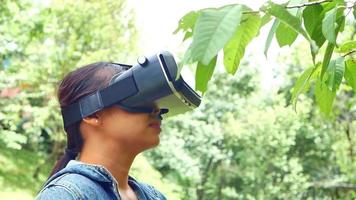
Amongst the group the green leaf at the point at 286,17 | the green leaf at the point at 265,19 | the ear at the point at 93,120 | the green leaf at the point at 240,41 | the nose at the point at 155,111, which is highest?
the green leaf at the point at 286,17

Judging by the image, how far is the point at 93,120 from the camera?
1088 mm

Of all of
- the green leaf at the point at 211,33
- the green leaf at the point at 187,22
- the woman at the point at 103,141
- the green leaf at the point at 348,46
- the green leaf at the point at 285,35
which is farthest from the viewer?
the woman at the point at 103,141

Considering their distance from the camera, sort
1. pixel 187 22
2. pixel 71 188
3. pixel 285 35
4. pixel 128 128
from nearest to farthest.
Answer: pixel 187 22
pixel 285 35
pixel 71 188
pixel 128 128

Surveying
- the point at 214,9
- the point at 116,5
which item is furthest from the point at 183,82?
the point at 116,5

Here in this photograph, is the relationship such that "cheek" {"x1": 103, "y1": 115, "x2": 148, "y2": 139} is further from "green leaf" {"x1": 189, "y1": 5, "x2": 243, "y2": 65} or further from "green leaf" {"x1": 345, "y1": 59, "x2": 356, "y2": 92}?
"green leaf" {"x1": 189, "y1": 5, "x2": 243, "y2": 65}

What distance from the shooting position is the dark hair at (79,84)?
110 centimetres

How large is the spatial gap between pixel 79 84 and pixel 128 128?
0.14m

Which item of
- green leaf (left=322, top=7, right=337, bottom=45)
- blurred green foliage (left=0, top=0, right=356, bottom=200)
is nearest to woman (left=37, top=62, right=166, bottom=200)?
green leaf (left=322, top=7, right=337, bottom=45)

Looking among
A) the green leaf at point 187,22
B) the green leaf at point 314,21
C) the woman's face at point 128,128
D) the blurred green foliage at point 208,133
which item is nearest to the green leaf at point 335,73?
the green leaf at point 314,21

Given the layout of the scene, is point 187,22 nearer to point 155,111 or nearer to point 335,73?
point 335,73

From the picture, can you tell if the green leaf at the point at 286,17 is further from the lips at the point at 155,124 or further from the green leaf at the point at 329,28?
the lips at the point at 155,124

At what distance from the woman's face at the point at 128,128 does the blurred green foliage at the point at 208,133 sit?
5.59 metres

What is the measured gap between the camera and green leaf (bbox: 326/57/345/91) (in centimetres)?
77

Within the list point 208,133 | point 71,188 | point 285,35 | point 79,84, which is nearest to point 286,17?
point 285,35
